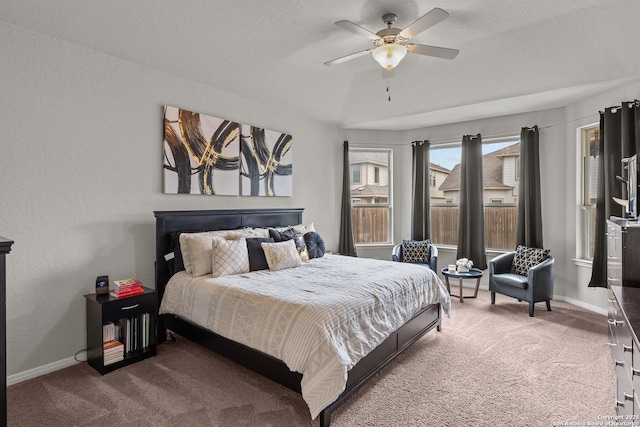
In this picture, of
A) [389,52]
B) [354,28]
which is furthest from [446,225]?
[354,28]

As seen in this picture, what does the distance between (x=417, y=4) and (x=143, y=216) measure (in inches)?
127

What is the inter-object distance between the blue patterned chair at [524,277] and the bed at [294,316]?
129 centimetres

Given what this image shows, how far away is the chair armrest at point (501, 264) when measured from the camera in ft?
14.8

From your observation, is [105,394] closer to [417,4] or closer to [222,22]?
[222,22]

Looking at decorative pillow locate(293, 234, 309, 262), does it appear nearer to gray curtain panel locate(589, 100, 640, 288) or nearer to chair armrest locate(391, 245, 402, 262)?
chair armrest locate(391, 245, 402, 262)

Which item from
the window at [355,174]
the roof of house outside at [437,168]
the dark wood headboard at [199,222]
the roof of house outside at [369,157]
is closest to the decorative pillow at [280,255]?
the dark wood headboard at [199,222]

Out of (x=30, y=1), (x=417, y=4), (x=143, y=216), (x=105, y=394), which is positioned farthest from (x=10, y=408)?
(x=417, y=4)

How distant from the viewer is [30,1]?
7.89 feet

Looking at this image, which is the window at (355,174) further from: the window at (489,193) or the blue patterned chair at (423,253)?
the blue patterned chair at (423,253)

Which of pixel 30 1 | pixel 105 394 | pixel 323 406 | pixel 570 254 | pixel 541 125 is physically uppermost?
pixel 30 1

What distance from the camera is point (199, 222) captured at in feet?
12.1

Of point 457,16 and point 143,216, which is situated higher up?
point 457,16

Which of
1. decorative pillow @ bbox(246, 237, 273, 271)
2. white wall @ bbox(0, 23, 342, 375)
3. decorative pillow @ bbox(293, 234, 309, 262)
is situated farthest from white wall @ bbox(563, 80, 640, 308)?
white wall @ bbox(0, 23, 342, 375)

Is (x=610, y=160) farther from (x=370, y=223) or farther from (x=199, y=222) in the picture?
(x=199, y=222)
